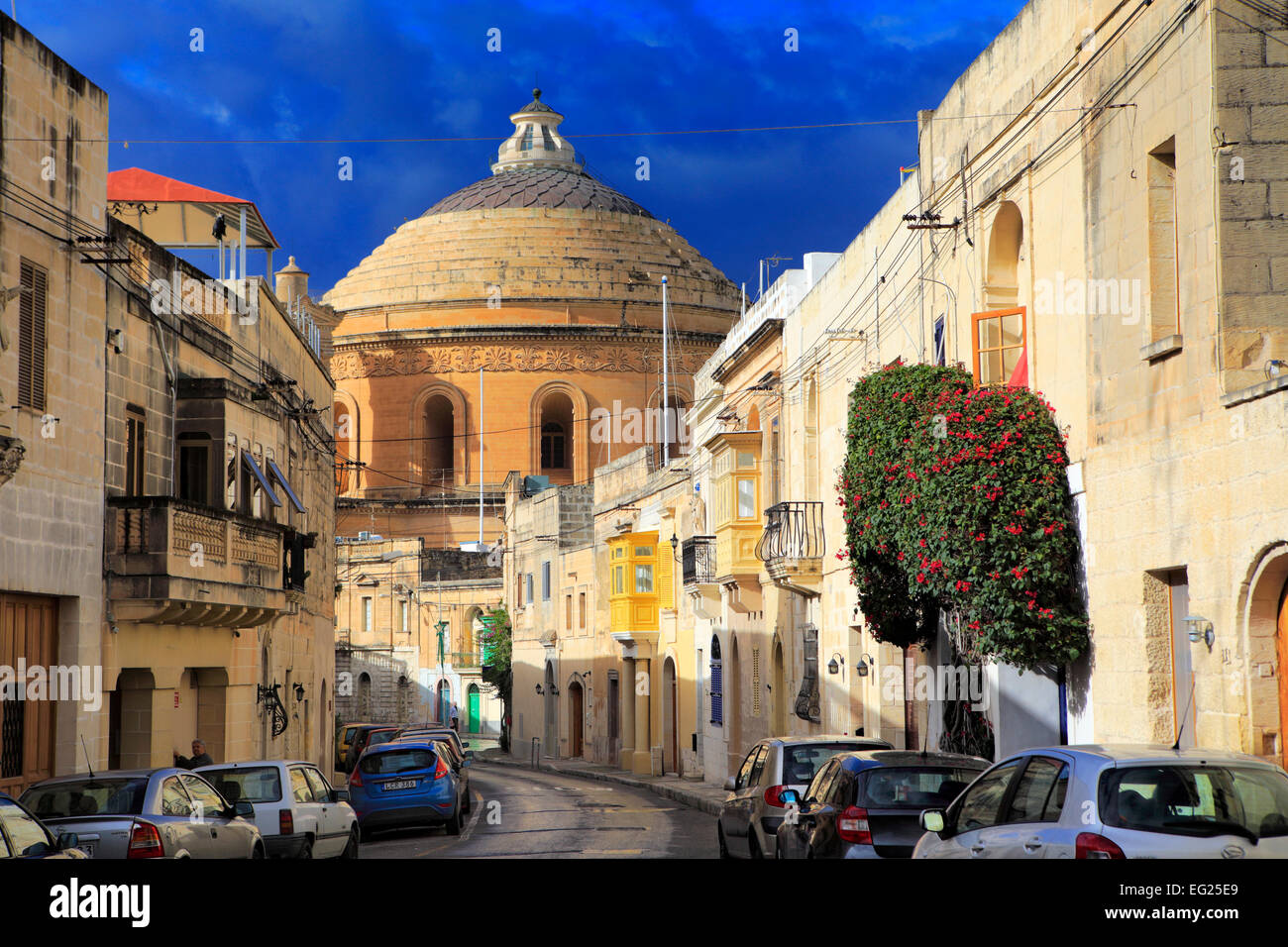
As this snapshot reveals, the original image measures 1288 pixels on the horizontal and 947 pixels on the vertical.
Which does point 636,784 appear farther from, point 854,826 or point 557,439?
point 557,439

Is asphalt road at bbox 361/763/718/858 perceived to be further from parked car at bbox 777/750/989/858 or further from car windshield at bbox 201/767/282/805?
parked car at bbox 777/750/989/858

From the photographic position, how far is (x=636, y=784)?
3622cm

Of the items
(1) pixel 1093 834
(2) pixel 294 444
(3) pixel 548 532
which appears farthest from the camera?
(3) pixel 548 532

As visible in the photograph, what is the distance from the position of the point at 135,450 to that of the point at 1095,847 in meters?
15.2

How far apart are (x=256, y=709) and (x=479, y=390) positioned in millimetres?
34910

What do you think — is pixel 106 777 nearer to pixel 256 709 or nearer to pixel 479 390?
pixel 256 709

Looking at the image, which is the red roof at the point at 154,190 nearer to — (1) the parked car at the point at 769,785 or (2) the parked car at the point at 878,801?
(1) the parked car at the point at 769,785

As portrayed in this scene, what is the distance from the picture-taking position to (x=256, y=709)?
81.0 ft

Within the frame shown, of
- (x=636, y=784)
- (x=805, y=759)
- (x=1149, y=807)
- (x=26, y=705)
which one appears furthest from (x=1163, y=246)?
(x=636, y=784)

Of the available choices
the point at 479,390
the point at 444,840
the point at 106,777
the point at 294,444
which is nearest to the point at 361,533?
the point at 479,390

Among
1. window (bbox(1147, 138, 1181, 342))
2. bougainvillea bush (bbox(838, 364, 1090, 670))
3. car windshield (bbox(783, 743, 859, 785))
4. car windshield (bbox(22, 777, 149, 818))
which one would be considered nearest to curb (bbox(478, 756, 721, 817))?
bougainvillea bush (bbox(838, 364, 1090, 670))

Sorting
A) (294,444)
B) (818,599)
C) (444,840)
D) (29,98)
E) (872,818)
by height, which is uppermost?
(29,98)

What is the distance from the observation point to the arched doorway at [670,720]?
3862 cm
